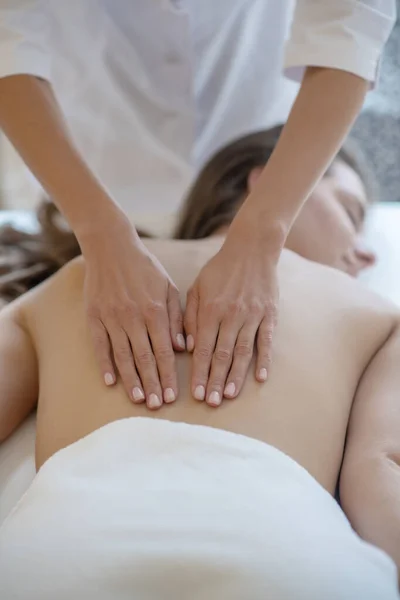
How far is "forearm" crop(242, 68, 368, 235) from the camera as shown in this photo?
1082 millimetres

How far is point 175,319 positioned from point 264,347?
0.13m

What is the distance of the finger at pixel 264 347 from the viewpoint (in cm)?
96

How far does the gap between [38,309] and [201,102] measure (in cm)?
79

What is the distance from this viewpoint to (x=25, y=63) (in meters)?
1.19

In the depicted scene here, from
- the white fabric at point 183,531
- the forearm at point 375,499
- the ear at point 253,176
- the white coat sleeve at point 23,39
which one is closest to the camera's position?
the white fabric at point 183,531

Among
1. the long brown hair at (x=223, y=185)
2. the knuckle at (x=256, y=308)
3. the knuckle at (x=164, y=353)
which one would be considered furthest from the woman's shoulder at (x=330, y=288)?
the long brown hair at (x=223, y=185)

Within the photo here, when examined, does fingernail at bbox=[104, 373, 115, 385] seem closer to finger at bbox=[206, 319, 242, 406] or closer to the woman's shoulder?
finger at bbox=[206, 319, 242, 406]

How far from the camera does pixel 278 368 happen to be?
3.22 ft

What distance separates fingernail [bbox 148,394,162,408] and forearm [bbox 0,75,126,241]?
0.28m

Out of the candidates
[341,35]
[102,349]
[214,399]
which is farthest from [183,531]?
[341,35]

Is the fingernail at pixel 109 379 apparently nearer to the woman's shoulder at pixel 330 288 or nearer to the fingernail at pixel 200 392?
the fingernail at pixel 200 392

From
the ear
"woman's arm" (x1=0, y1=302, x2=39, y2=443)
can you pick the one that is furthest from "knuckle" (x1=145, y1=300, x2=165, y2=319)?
the ear

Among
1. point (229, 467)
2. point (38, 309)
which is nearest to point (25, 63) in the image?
point (38, 309)

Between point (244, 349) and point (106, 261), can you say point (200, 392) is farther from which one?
point (106, 261)
